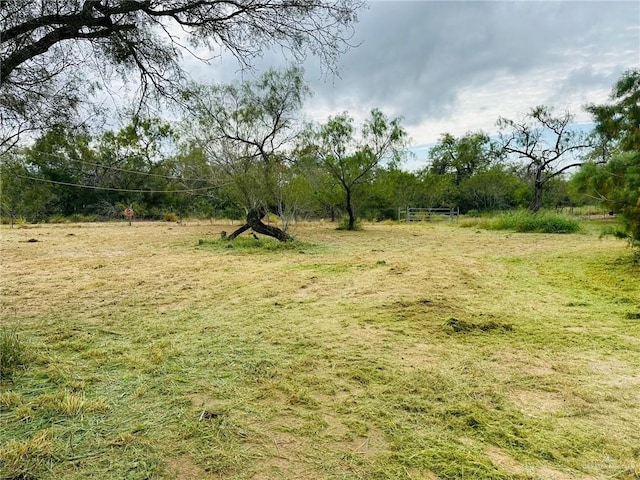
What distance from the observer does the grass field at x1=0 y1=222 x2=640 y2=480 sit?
63.6 inches

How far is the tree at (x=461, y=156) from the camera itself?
1220 inches

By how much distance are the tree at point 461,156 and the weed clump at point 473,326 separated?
29.2m

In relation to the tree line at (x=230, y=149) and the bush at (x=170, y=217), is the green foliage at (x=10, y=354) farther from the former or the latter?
the bush at (x=170, y=217)

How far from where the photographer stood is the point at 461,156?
32.8m

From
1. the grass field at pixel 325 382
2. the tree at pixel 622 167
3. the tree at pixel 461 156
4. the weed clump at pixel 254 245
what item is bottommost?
the grass field at pixel 325 382

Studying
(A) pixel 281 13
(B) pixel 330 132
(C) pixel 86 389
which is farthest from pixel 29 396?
(B) pixel 330 132

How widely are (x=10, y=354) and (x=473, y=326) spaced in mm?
3519

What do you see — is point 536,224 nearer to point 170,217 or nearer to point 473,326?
point 473,326

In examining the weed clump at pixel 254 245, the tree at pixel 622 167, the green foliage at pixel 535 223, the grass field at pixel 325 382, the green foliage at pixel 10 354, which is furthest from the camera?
the green foliage at pixel 535 223

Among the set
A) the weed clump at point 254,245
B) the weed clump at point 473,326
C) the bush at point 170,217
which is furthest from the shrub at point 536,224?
the bush at point 170,217

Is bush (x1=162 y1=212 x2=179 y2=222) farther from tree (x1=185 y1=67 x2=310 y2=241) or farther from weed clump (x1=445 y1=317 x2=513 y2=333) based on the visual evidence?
weed clump (x1=445 y1=317 x2=513 y2=333)

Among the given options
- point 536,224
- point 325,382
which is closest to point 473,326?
point 325,382

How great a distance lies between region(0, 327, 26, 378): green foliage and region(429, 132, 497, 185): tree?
31509 mm

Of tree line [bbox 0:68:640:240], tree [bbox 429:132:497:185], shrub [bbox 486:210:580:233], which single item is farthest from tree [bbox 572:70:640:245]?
tree [bbox 429:132:497:185]
